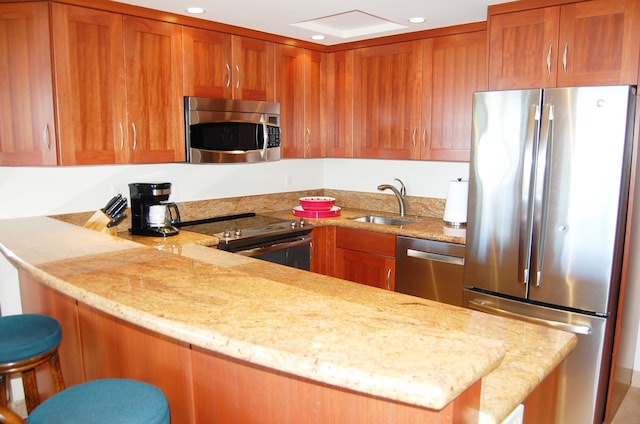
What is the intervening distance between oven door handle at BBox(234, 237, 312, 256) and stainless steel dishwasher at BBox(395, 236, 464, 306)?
0.67m

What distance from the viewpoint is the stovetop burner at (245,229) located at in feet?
10.7

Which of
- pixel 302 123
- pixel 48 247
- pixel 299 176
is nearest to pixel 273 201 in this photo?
pixel 299 176

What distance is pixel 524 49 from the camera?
9.73 ft

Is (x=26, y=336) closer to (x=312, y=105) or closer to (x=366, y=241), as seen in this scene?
(x=366, y=241)

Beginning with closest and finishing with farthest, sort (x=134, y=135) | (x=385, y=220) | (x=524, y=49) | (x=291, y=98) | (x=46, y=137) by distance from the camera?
(x=46, y=137), (x=524, y=49), (x=134, y=135), (x=291, y=98), (x=385, y=220)

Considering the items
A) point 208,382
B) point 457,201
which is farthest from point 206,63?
point 208,382

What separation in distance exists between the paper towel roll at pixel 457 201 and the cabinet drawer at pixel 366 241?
1.53ft

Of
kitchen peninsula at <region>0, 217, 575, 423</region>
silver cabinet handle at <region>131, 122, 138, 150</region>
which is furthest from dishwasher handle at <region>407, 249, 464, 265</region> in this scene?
silver cabinet handle at <region>131, 122, 138, 150</region>

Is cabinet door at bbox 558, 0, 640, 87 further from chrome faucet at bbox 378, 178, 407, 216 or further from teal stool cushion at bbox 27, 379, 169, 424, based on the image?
teal stool cushion at bbox 27, 379, 169, 424

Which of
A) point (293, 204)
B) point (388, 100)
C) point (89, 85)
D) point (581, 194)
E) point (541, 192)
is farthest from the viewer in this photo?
point (293, 204)

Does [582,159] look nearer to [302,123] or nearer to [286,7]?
[286,7]

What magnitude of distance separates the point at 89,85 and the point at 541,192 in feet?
8.19

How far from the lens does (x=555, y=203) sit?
2617 mm

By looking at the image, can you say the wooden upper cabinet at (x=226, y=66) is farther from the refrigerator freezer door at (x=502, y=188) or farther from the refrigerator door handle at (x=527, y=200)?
the refrigerator door handle at (x=527, y=200)
